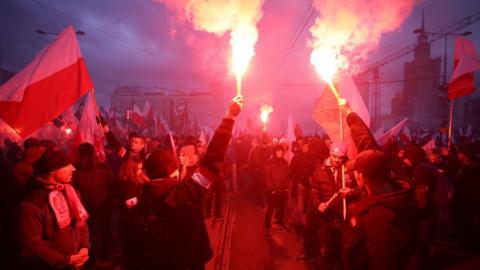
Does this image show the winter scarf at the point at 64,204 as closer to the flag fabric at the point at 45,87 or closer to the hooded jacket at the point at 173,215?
the hooded jacket at the point at 173,215

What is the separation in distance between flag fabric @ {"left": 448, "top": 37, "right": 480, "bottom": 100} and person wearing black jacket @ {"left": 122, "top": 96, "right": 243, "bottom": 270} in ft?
25.4

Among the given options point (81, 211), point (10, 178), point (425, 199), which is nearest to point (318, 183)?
point (425, 199)

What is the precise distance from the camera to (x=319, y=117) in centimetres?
641

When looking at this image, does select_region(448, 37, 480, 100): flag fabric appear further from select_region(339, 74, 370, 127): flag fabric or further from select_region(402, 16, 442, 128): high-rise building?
select_region(402, 16, 442, 128): high-rise building

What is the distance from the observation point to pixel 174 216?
8.85 feet

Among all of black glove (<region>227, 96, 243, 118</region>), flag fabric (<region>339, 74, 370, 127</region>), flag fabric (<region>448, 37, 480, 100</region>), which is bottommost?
black glove (<region>227, 96, 243, 118</region>)

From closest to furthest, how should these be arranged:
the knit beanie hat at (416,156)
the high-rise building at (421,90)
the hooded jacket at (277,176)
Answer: the knit beanie hat at (416,156) < the hooded jacket at (277,176) < the high-rise building at (421,90)

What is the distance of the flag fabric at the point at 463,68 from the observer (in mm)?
7727

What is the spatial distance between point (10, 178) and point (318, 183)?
523 cm

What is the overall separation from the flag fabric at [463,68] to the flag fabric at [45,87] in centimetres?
860

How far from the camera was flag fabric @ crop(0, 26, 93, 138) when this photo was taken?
4.38 m

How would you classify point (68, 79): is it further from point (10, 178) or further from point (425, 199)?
point (425, 199)

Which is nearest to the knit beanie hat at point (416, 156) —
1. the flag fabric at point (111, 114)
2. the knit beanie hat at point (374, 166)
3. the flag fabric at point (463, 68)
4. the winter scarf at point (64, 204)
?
the flag fabric at point (463, 68)

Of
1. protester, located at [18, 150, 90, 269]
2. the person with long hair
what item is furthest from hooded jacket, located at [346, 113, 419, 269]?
protester, located at [18, 150, 90, 269]
